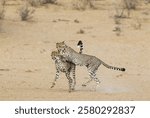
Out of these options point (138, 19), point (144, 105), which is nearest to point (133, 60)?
point (138, 19)

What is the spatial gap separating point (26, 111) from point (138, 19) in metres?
14.0

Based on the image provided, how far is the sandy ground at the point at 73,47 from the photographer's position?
14.6 metres

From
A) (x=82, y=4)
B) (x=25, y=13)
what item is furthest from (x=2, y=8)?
(x=82, y=4)

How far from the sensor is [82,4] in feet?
84.2

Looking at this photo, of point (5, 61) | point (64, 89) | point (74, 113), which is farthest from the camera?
point (5, 61)

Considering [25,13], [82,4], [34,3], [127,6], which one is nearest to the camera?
[25,13]

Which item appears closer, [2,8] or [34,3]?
[2,8]

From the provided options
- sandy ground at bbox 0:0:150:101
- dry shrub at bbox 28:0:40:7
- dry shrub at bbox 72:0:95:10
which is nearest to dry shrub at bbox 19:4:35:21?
sandy ground at bbox 0:0:150:101

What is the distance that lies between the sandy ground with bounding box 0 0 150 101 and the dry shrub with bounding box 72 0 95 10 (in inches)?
14.9

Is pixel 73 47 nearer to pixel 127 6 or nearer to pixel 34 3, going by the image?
pixel 34 3

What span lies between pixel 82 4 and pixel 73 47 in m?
6.23

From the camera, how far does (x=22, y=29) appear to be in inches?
848

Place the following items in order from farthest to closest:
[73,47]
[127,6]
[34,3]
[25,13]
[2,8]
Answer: [127,6] < [34,3] < [2,8] < [25,13] < [73,47]

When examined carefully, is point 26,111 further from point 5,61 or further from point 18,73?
point 5,61
